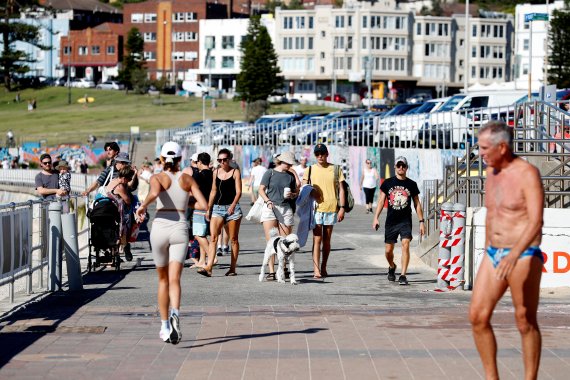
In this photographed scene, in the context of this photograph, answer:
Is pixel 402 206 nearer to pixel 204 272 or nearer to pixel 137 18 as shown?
pixel 204 272

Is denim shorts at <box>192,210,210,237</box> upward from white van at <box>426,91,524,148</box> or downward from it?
downward

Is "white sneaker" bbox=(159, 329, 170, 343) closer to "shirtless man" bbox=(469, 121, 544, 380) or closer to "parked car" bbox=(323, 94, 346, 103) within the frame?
"shirtless man" bbox=(469, 121, 544, 380)

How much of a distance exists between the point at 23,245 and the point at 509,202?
25.1ft

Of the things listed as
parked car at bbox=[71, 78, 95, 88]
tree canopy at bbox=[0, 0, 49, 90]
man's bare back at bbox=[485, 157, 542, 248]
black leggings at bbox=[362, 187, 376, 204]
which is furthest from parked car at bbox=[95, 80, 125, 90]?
man's bare back at bbox=[485, 157, 542, 248]

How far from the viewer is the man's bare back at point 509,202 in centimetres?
841

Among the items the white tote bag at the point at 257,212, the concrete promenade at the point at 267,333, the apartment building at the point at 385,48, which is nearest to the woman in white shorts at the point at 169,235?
the concrete promenade at the point at 267,333

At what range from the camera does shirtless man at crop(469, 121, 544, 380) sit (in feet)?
27.4

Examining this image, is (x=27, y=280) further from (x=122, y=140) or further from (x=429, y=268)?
(x=122, y=140)

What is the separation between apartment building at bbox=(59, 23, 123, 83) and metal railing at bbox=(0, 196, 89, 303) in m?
145

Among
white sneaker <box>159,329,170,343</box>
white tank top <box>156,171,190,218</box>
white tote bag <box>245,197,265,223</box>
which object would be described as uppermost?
white tank top <box>156,171,190,218</box>

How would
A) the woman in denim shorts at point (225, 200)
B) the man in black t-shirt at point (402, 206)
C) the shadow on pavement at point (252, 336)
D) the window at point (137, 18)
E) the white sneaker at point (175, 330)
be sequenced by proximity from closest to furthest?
the white sneaker at point (175, 330) < the shadow on pavement at point (252, 336) < the man in black t-shirt at point (402, 206) < the woman in denim shorts at point (225, 200) < the window at point (137, 18)

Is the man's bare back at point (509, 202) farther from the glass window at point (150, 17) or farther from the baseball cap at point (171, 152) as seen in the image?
the glass window at point (150, 17)

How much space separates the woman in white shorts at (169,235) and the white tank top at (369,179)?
23644 millimetres

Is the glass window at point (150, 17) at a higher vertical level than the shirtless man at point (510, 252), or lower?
higher
